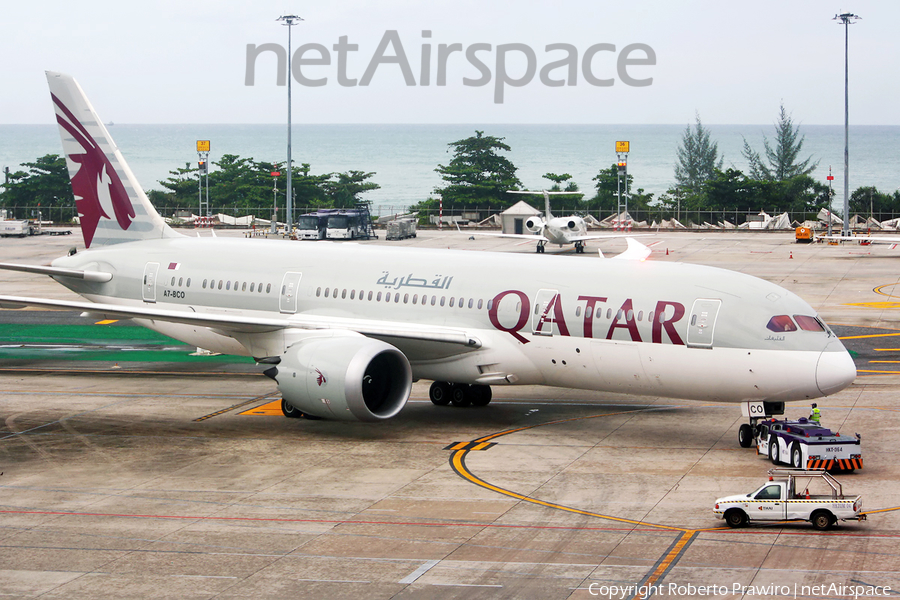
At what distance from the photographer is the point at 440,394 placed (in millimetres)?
34094

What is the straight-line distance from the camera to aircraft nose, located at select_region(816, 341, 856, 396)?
86.1ft

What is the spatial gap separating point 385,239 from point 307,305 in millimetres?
67728

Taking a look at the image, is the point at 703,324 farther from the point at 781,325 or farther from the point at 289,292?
the point at 289,292

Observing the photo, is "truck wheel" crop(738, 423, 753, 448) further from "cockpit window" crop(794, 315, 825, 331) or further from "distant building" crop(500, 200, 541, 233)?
"distant building" crop(500, 200, 541, 233)

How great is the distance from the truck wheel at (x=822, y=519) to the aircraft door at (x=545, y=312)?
9.89 m

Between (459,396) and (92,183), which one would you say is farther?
(92,183)

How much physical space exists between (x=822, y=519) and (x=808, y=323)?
7.21 metres

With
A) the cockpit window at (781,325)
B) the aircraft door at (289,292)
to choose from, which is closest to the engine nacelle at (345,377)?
the aircraft door at (289,292)

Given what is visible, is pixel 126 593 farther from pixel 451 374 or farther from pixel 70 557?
pixel 451 374

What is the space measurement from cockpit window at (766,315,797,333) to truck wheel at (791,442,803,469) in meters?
3.08

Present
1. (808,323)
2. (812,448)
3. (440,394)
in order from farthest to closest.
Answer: (440,394), (808,323), (812,448)

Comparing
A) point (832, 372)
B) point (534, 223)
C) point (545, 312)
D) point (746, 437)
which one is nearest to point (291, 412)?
point (545, 312)

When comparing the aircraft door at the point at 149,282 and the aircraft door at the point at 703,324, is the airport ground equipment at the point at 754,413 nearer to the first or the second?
the aircraft door at the point at 703,324

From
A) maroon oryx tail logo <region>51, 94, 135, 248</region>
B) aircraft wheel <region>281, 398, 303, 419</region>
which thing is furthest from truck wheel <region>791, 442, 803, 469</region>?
maroon oryx tail logo <region>51, 94, 135, 248</region>
